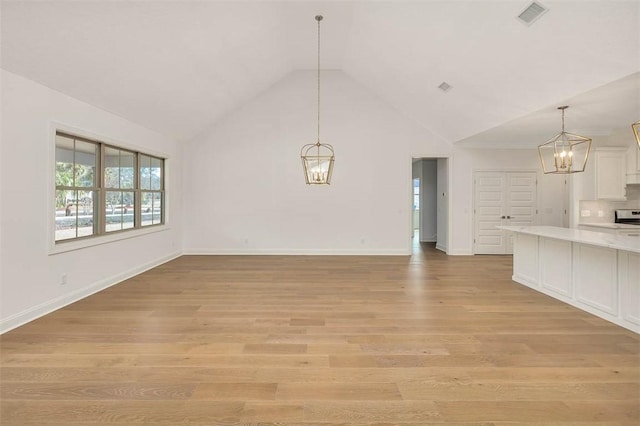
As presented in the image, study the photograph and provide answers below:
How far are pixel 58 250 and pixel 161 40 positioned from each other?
283cm

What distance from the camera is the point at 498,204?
752 cm

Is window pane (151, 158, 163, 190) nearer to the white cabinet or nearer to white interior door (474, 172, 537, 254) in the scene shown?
white interior door (474, 172, 537, 254)

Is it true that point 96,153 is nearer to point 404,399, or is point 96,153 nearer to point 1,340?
point 1,340

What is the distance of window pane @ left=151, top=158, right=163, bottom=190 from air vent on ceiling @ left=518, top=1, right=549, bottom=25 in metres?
6.38

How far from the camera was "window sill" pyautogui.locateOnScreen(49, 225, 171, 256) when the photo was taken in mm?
3781

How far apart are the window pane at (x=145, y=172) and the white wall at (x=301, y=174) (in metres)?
1.30

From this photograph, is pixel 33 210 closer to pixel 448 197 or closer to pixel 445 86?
pixel 445 86

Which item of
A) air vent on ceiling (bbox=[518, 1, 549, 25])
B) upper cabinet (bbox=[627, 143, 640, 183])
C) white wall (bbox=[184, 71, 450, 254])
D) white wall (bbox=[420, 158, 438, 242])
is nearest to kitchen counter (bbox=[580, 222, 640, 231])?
upper cabinet (bbox=[627, 143, 640, 183])

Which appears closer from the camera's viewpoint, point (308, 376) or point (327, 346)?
point (308, 376)

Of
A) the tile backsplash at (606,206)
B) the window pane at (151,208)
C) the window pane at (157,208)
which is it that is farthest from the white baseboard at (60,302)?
the tile backsplash at (606,206)

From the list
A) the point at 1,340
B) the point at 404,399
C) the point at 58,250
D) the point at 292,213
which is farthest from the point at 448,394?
the point at 292,213

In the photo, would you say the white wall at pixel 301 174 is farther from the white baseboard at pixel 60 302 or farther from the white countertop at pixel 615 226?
the white countertop at pixel 615 226

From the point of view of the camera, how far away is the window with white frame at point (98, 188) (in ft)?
13.1

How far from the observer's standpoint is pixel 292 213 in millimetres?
7555
